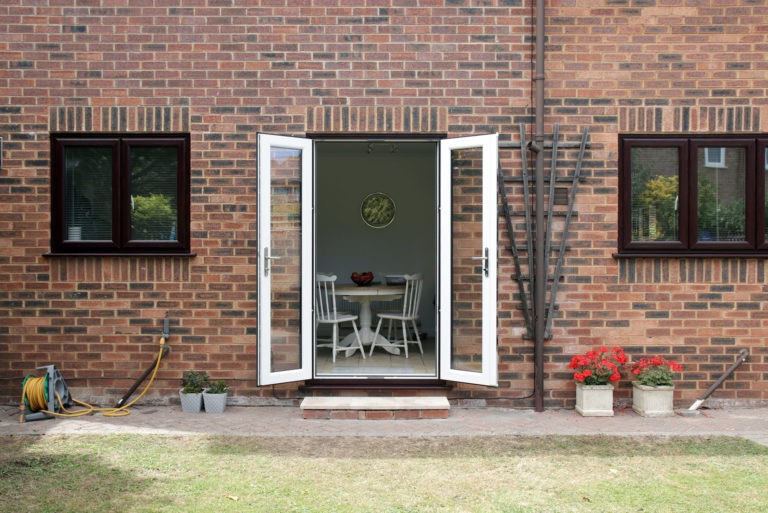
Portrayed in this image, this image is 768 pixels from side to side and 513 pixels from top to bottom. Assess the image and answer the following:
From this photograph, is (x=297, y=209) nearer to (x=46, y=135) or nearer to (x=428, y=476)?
(x=46, y=135)

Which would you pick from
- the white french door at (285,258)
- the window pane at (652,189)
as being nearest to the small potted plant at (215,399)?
the white french door at (285,258)

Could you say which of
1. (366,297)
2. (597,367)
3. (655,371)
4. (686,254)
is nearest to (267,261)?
(366,297)

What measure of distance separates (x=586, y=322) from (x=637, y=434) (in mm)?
1104

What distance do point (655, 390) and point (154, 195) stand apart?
14.1ft

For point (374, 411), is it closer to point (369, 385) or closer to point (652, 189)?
point (369, 385)

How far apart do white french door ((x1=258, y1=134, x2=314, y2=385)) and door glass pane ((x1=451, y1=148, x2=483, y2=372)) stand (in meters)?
1.16

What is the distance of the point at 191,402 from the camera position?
5.66m

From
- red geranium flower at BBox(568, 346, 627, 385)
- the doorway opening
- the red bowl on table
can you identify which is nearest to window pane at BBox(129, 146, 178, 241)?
the red bowl on table

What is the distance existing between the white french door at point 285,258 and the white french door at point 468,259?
1086 mm

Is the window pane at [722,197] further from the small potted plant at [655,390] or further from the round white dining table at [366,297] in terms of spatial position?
the round white dining table at [366,297]

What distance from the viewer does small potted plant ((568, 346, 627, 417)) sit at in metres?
5.60

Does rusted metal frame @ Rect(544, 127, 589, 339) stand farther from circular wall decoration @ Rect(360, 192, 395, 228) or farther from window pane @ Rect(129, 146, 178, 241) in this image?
circular wall decoration @ Rect(360, 192, 395, 228)

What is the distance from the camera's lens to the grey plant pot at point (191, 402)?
566cm

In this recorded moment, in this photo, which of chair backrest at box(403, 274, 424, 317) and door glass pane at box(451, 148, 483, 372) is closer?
door glass pane at box(451, 148, 483, 372)
